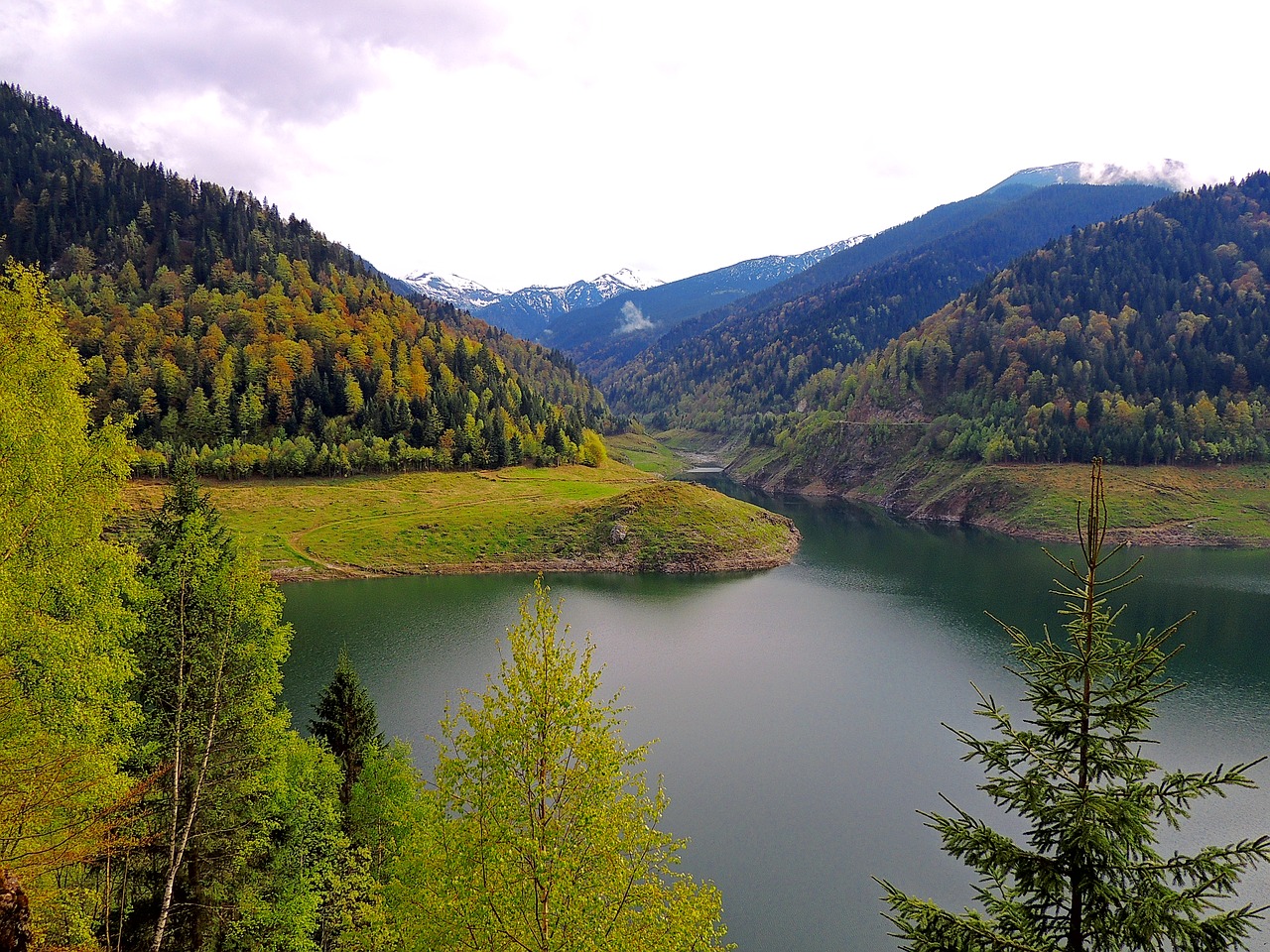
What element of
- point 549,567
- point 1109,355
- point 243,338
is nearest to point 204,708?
point 549,567

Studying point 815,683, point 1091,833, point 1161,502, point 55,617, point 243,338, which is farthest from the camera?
point 243,338

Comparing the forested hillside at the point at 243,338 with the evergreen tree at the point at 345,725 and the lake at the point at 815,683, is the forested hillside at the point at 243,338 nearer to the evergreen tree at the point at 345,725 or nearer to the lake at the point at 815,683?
the lake at the point at 815,683

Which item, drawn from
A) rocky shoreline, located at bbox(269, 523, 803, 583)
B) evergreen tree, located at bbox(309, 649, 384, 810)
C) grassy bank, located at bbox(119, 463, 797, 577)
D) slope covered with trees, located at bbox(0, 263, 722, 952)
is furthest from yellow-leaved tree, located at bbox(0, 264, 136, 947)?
grassy bank, located at bbox(119, 463, 797, 577)

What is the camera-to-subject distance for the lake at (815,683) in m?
30.2

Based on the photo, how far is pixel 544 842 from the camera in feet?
39.0

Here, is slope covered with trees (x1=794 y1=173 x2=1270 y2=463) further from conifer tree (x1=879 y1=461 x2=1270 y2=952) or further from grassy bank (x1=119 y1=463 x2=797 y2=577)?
conifer tree (x1=879 y1=461 x2=1270 y2=952)

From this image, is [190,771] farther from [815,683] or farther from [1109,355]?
[1109,355]

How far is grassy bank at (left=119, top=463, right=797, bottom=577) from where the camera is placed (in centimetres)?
8781

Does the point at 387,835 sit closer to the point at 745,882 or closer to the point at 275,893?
the point at 275,893

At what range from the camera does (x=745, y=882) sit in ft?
94.0

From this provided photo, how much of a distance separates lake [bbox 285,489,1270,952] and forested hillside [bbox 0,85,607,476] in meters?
44.1

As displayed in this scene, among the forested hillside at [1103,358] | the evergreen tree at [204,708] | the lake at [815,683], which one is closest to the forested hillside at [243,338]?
the lake at [815,683]

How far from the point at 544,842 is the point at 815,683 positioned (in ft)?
146

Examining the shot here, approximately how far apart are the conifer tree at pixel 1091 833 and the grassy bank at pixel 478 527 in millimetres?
81309
